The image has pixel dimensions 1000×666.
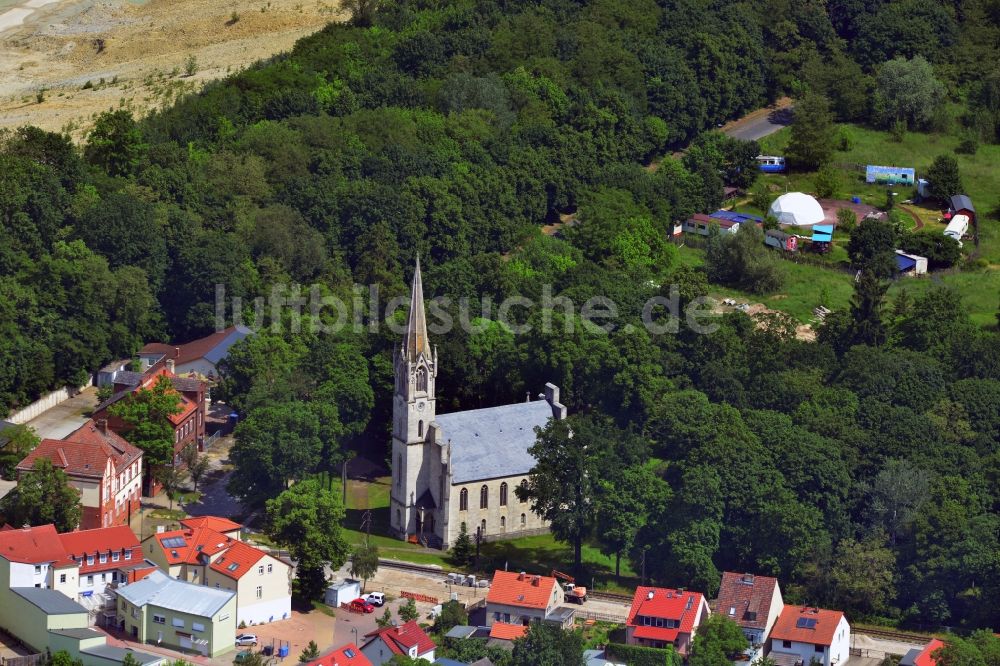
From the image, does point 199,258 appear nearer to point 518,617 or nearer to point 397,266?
point 397,266

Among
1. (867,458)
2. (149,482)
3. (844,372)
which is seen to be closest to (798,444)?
(867,458)

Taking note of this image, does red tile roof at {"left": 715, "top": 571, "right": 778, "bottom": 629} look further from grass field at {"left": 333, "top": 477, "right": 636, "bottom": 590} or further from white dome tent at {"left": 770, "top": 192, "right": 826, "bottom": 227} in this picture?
white dome tent at {"left": 770, "top": 192, "right": 826, "bottom": 227}

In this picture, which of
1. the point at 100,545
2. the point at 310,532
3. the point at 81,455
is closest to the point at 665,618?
the point at 310,532

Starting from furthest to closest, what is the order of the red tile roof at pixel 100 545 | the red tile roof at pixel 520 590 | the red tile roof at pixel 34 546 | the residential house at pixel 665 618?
the red tile roof at pixel 520 590
the red tile roof at pixel 100 545
the residential house at pixel 665 618
the red tile roof at pixel 34 546

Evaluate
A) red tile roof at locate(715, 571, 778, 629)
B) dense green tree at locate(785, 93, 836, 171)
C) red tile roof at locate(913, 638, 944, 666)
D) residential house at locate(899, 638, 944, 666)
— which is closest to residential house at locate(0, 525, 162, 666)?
red tile roof at locate(715, 571, 778, 629)

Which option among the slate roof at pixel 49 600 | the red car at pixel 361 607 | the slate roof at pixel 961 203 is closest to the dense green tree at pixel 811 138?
the slate roof at pixel 961 203

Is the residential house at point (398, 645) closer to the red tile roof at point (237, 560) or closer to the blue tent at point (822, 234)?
the red tile roof at point (237, 560)
